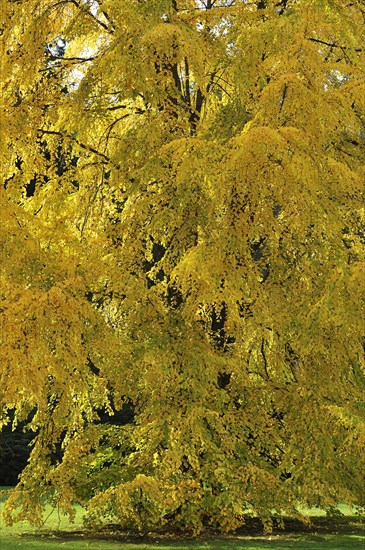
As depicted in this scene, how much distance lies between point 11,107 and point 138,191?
1.67 meters

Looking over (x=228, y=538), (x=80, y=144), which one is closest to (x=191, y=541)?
(x=228, y=538)

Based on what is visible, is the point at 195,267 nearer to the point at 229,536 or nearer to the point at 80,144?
the point at 80,144

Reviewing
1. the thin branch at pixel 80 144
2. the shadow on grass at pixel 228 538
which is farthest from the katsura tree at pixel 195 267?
the shadow on grass at pixel 228 538

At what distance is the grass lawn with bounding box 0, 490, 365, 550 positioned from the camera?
360 inches

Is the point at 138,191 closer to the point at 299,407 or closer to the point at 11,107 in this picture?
the point at 11,107

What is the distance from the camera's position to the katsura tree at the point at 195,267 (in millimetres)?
8602

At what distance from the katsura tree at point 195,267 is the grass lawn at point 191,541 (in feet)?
0.94

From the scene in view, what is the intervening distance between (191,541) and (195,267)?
9.85 ft

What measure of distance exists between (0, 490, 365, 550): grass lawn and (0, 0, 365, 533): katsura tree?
287mm

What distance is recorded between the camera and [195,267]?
8359 millimetres

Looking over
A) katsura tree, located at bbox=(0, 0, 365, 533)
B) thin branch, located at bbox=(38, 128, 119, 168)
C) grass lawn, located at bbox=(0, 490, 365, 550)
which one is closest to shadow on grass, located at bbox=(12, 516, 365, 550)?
grass lawn, located at bbox=(0, 490, 365, 550)

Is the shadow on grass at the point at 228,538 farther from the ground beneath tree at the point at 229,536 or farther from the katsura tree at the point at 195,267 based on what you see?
the katsura tree at the point at 195,267

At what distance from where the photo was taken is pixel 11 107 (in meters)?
9.93

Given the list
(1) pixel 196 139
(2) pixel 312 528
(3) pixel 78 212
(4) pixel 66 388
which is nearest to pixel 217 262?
(1) pixel 196 139
